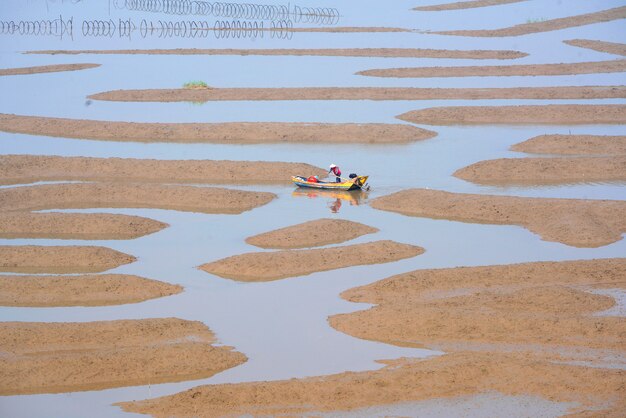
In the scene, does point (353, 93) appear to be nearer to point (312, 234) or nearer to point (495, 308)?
point (312, 234)

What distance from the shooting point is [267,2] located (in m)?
85.9

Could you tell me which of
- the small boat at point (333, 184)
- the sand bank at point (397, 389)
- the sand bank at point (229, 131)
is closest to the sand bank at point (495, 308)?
the sand bank at point (397, 389)

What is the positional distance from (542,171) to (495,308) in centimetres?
1226

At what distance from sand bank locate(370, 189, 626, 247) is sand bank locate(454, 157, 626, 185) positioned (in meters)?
2.71

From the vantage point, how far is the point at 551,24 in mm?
68312

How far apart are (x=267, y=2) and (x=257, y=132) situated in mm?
49947

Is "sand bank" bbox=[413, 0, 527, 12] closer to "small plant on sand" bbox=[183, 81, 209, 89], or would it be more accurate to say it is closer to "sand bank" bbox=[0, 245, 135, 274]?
"small plant on sand" bbox=[183, 81, 209, 89]

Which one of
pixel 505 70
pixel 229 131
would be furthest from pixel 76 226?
pixel 505 70

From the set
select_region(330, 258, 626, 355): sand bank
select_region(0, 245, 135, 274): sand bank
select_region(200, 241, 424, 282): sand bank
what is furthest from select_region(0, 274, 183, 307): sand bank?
select_region(330, 258, 626, 355): sand bank

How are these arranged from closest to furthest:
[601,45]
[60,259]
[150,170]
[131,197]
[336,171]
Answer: [60,259]
[131,197]
[336,171]
[150,170]
[601,45]

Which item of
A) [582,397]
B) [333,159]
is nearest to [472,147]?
[333,159]

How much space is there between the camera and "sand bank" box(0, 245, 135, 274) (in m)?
23.3

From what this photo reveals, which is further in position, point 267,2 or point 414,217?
point 267,2

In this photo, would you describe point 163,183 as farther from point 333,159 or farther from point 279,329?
point 279,329
